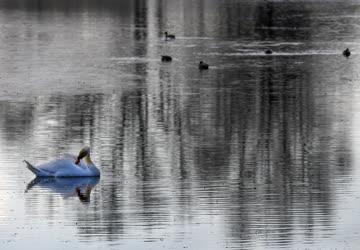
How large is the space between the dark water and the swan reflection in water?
0.05m

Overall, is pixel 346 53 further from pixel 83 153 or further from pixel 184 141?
pixel 83 153

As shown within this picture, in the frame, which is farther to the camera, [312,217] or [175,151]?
[175,151]

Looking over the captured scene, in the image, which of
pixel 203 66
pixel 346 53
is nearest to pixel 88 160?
pixel 203 66

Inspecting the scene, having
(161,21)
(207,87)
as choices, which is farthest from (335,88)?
(161,21)

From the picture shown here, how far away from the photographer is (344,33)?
96812 millimetres

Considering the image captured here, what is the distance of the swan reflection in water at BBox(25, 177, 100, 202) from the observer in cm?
3353

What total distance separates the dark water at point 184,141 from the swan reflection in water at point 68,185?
0.05 meters

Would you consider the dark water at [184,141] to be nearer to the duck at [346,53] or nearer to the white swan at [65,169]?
the white swan at [65,169]

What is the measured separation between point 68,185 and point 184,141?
26.6 ft

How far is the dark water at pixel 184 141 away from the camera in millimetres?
28672

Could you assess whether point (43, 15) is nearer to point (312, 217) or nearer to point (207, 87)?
point (207, 87)

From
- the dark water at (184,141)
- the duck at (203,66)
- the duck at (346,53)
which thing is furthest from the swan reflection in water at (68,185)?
the duck at (346,53)

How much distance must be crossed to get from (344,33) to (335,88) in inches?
1554

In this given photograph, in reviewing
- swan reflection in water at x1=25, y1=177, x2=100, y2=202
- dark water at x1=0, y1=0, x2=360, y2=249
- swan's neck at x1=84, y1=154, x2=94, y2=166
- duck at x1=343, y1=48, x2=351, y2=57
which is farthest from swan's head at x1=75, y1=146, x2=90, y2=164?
duck at x1=343, y1=48, x2=351, y2=57
